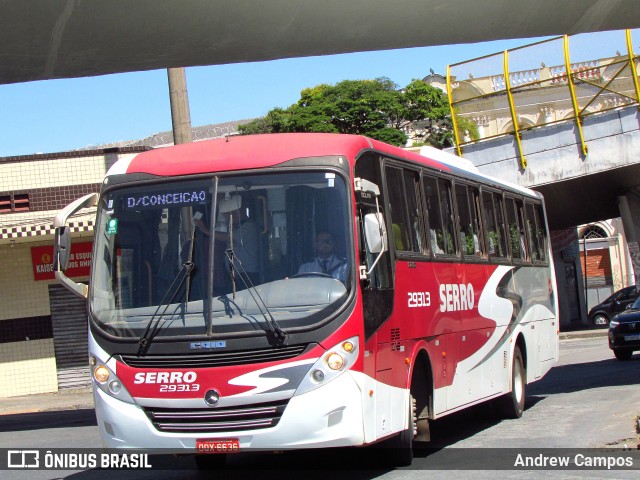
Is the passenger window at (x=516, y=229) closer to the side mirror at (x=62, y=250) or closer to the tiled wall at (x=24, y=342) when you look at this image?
the side mirror at (x=62, y=250)

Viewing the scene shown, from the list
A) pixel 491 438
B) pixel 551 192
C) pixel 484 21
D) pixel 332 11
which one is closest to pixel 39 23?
pixel 332 11

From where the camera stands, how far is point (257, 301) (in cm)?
816

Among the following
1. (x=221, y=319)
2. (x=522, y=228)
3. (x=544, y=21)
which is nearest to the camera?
(x=221, y=319)

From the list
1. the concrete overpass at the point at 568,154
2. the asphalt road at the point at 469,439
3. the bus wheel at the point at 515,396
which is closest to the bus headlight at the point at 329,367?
the asphalt road at the point at 469,439

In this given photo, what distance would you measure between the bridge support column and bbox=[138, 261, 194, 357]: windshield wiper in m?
22.3

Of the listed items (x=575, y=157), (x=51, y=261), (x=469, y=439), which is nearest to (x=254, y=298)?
(x=469, y=439)

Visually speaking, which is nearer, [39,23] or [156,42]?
[39,23]

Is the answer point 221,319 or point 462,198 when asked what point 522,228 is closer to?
point 462,198

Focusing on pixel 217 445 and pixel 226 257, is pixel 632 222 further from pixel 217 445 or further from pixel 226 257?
pixel 217 445

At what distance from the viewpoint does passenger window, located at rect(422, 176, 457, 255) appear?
10852 millimetres

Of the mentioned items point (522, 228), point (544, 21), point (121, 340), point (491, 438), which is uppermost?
point (544, 21)

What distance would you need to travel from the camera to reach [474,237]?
12.4m

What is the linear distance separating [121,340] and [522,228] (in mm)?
8121

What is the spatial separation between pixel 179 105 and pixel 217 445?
948 cm
